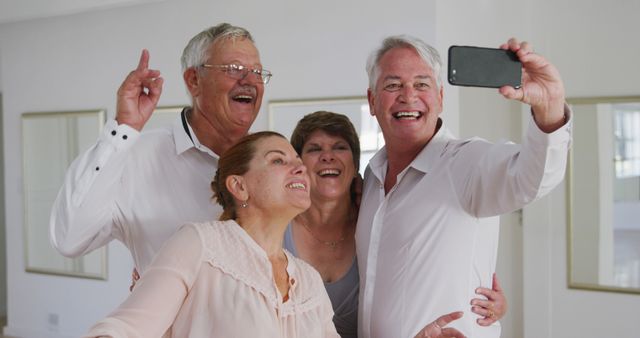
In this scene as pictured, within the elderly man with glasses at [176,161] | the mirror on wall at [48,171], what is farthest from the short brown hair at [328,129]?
the mirror on wall at [48,171]

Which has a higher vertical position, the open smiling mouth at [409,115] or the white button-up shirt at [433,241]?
the open smiling mouth at [409,115]

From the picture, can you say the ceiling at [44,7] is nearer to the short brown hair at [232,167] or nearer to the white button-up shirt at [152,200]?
the white button-up shirt at [152,200]

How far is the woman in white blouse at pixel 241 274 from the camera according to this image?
61.8 inches

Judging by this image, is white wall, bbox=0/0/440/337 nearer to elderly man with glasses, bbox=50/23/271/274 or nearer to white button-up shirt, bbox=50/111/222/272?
elderly man with glasses, bbox=50/23/271/274

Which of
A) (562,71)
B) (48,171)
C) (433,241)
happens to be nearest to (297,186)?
(433,241)

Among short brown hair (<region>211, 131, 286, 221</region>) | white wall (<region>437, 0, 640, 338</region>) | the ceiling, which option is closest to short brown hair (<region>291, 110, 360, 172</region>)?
short brown hair (<region>211, 131, 286, 221</region>)

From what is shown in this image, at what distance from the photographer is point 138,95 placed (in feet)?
6.16

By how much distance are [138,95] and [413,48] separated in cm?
83

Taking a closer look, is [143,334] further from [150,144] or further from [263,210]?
[150,144]

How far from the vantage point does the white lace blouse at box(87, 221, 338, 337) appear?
1547mm

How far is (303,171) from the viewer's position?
1858mm

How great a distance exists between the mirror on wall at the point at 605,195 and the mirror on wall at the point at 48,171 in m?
3.97

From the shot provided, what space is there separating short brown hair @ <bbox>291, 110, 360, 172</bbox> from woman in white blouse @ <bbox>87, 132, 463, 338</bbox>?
16.3 inches

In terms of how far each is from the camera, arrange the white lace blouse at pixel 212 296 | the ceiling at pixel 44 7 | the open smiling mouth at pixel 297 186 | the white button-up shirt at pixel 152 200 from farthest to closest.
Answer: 1. the ceiling at pixel 44 7
2. the white button-up shirt at pixel 152 200
3. the open smiling mouth at pixel 297 186
4. the white lace blouse at pixel 212 296
